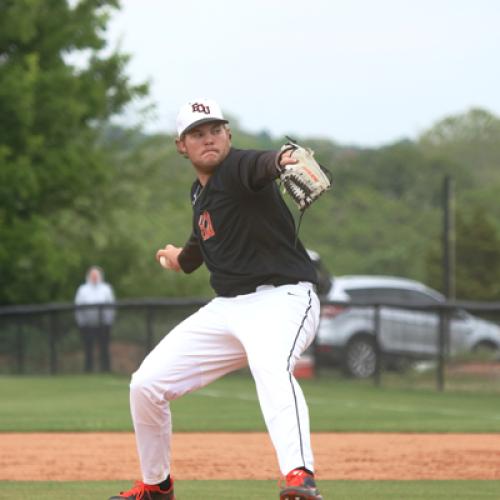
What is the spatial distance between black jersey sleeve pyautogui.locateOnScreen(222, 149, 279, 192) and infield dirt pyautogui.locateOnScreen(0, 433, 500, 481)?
301 centimetres

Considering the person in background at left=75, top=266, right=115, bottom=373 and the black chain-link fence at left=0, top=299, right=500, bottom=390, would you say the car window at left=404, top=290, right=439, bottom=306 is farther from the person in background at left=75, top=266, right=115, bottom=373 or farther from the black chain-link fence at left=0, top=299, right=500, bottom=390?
the person in background at left=75, top=266, right=115, bottom=373

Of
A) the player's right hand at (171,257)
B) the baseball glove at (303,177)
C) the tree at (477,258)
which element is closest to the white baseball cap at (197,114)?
the baseball glove at (303,177)

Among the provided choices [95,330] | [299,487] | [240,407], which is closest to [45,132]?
[95,330]

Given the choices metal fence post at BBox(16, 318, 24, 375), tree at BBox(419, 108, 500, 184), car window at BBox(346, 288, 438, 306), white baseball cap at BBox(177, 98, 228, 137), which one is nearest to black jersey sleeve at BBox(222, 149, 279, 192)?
white baseball cap at BBox(177, 98, 228, 137)

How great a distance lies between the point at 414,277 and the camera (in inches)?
2283

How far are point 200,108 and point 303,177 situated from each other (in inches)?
→ 34.4

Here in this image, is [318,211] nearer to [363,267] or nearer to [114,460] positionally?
[363,267]

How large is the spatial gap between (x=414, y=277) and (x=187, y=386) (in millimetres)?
52192

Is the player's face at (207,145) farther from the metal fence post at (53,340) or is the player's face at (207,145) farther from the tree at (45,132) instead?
the tree at (45,132)

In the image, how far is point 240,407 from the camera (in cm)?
1484

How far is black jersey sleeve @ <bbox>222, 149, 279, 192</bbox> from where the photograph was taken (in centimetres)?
569

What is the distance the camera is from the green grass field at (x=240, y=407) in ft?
40.9

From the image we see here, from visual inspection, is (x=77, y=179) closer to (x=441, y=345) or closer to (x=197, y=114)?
(x=441, y=345)

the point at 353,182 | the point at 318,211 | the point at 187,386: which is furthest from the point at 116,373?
the point at 353,182
